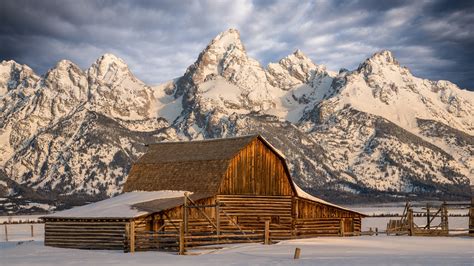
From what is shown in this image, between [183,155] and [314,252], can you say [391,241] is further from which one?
[183,155]

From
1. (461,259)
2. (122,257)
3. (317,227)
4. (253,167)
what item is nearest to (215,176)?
(253,167)

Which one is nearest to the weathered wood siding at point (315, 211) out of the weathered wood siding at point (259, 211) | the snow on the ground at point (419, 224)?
the weathered wood siding at point (259, 211)

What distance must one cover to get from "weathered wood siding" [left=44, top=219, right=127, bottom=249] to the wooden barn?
61 millimetres

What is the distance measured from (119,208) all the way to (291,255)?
14789mm

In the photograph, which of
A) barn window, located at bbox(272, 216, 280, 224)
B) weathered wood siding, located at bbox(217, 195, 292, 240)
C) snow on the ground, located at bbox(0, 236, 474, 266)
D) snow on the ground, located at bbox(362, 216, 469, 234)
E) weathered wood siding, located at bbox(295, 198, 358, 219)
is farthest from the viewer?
snow on the ground, located at bbox(362, 216, 469, 234)

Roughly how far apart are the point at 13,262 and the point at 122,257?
5.20 metres

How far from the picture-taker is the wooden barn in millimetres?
40312

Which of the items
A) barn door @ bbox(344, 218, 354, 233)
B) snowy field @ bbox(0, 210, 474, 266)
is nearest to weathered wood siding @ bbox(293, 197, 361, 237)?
barn door @ bbox(344, 218, 354, 233)

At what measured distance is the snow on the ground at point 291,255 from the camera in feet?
90.5

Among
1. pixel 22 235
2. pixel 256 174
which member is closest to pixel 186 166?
pixel 256 174

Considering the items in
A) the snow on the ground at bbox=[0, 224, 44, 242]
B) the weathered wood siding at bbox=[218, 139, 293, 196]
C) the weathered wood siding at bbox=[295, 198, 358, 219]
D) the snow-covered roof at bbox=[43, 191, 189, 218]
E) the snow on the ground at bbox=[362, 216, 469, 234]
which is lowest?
the snow on the ground at bbox=[362, 216, 469, 234]

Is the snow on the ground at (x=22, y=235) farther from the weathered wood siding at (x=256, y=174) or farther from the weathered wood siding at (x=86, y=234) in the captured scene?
the weathered wood siding at (x=256, y=174)

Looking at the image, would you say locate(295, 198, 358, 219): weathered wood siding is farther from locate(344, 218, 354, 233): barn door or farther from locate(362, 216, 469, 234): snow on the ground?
locate(362, 216, 469, 234): snow on the ground

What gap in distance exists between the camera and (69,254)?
120ft
